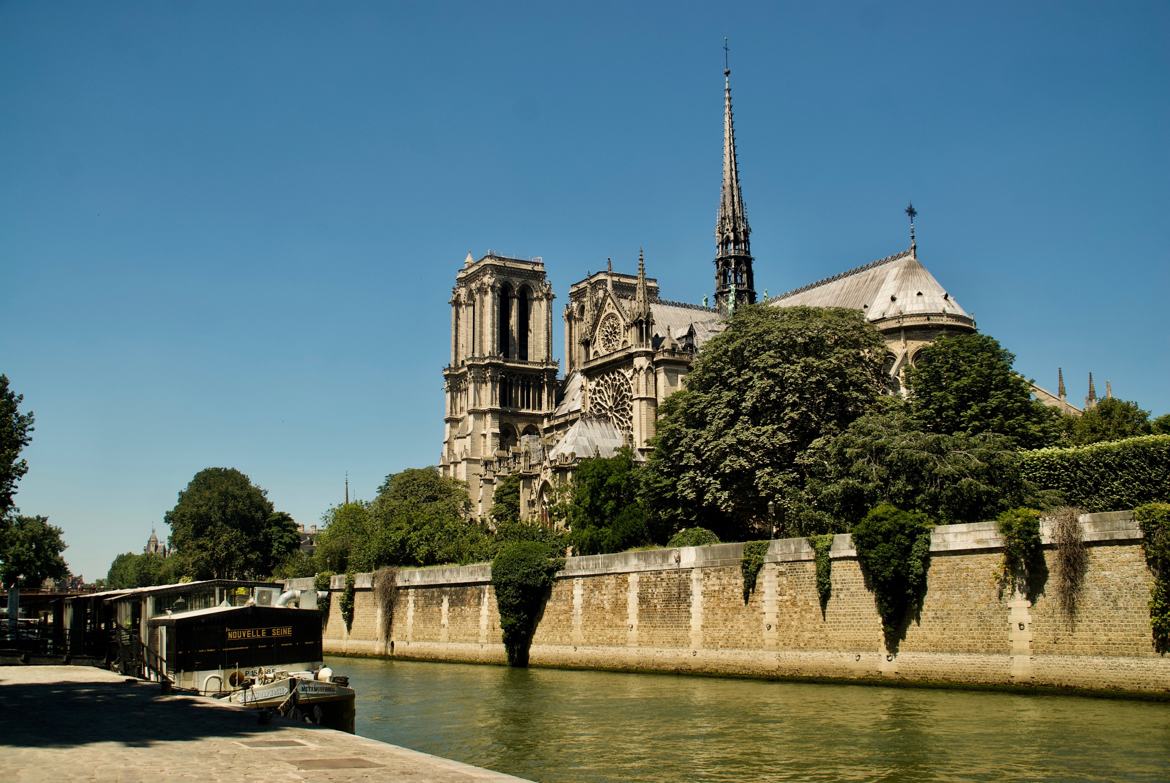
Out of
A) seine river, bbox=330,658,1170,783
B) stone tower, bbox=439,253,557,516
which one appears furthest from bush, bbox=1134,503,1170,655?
stone tower, bbox=439,253,557,516

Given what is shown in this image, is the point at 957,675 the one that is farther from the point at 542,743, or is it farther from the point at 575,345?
the point at 575,345

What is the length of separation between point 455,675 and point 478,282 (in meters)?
69.4

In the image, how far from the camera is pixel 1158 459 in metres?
31.4

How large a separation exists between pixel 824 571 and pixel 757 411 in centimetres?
1245

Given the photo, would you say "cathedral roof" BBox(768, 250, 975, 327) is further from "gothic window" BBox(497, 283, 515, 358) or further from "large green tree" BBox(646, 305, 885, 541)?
"gothic window" BBox(497, 283, 515, 358)

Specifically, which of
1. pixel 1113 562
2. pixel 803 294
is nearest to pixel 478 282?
pixel 803 294

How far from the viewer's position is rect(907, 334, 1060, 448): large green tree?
40906mm

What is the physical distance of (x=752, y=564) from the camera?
33.6 meters

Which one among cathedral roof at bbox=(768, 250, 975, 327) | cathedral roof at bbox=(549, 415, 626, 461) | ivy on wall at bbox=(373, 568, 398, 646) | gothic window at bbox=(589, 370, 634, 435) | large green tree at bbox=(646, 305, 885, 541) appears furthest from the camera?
gothic window at bbox=(589, 370, 634, 435)

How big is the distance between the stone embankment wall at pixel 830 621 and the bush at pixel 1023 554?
236 millimetres

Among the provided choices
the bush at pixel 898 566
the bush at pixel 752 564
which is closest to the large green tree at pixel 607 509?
the bush at pixel 752 564

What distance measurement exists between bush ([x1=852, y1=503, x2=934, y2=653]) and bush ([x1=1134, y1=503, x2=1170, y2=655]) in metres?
5.56

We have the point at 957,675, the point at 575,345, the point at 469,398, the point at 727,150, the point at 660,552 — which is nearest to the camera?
the point at 957,675

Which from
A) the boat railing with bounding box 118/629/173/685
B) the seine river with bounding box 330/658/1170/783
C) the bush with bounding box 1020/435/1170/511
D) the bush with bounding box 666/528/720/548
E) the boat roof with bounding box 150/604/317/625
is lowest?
the seine river with bounding box 330/658/1170/783
